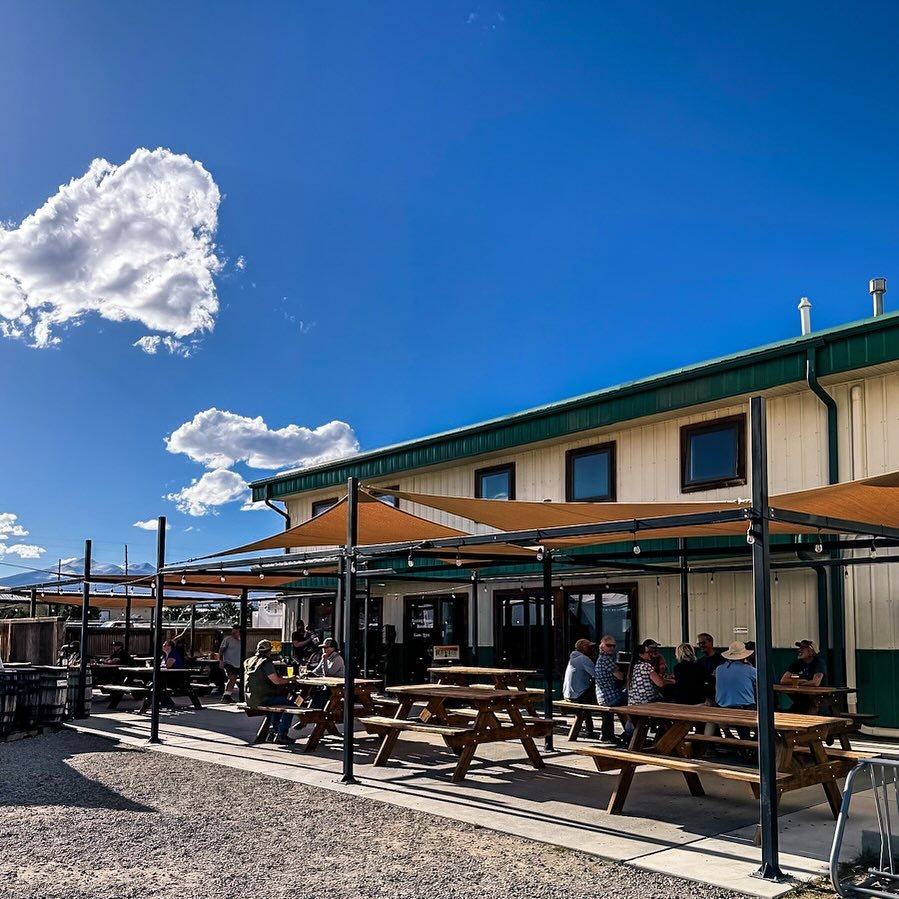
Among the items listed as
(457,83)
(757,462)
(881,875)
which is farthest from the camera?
(457,83)

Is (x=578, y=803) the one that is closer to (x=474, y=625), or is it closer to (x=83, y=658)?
(x=474, y=625)

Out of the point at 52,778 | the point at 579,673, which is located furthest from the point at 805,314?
the point at 52,778

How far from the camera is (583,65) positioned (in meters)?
13.0

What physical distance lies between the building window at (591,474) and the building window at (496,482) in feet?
4.75

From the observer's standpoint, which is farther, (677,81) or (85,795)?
(677,81)

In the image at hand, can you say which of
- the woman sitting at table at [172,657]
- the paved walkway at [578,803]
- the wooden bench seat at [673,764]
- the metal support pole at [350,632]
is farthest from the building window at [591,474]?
the woman sitting at table at [172,657]

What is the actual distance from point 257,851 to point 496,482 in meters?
11.5

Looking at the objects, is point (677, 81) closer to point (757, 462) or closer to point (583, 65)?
point (583, 65)

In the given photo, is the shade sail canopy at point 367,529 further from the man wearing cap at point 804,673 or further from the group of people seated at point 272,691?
the man wearing cap at point 804,673

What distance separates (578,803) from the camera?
788 cm

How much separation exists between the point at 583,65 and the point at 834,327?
5.19 m

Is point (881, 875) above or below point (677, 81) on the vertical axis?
below

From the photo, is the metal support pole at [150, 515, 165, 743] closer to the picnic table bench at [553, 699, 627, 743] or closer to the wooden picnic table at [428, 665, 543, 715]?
the wooden picnic table at [428, 665, 543, 715]

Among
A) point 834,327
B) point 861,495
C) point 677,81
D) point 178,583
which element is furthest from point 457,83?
point 178,583
